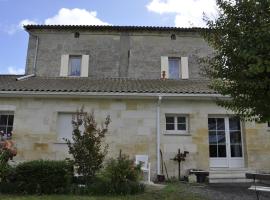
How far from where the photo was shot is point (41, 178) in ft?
30.7

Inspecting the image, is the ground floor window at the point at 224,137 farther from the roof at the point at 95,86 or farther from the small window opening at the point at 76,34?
the small window opening at the point at 76,34

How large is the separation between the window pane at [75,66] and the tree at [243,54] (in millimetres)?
10892

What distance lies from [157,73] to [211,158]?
5982 mm

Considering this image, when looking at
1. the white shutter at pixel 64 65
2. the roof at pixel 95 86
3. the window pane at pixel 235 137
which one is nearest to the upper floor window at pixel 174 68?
the roof at pixel 95 86

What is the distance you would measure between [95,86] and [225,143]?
5.97 m

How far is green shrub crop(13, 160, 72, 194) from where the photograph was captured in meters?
9.30

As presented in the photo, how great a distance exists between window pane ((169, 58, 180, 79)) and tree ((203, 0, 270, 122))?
9662mm

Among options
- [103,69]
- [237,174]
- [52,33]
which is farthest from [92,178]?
[52,33]

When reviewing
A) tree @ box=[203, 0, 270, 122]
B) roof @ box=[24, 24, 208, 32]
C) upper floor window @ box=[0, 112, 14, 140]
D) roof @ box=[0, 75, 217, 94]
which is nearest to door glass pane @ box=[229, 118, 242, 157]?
roof @ box=[0, 75, 217, 94]

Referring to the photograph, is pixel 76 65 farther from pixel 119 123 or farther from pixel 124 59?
pixel 119 123

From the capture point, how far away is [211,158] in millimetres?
14008

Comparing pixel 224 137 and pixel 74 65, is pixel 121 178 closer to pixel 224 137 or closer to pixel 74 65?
pixel 224 137

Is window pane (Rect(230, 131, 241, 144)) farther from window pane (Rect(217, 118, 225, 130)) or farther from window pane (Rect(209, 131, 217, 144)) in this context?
window pane (Rect(209, 131, 217, 144))

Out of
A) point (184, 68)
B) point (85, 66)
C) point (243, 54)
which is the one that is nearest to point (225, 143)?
point (184, 68)
